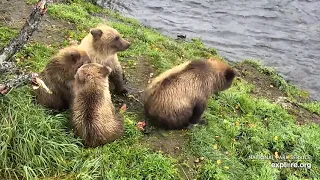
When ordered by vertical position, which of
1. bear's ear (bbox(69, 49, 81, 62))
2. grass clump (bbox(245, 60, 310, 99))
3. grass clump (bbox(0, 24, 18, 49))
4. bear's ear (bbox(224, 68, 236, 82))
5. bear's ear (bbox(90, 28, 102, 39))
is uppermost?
bear's ear (bbox(90, 28, 102, 39))

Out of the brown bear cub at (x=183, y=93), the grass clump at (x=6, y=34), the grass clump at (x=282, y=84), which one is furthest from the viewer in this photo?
the grass clump at (x=282, y=84)

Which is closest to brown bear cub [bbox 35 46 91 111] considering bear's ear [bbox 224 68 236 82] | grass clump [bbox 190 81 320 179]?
grass clump [bbox 190 81 320 179]

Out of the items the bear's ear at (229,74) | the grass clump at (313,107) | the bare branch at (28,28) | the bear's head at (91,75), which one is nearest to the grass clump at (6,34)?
the bare branch at (28,28)

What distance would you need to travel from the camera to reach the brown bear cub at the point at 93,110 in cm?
582

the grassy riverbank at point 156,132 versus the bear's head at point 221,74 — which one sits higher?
the bear's head at point 221,74

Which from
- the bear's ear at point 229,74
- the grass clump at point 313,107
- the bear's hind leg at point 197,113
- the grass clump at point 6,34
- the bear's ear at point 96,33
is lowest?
the grass clump at point 313,107

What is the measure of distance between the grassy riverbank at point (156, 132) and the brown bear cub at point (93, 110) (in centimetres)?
14

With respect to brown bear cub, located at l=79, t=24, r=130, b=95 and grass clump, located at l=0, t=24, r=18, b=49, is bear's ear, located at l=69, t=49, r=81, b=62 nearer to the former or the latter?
brown bear cub, located at l=79, t=24, r=130, b=95

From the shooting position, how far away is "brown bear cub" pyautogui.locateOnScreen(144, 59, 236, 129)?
22.0ft

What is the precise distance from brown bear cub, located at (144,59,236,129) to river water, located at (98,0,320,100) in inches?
214

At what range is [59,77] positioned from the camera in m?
6.46

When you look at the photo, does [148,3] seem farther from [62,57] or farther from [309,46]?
[62,57]

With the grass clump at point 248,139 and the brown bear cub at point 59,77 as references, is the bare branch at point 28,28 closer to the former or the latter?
the brown bear cub at point 59,77

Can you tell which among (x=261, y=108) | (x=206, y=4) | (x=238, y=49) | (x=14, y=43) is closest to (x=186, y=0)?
(x=206, y=4)
